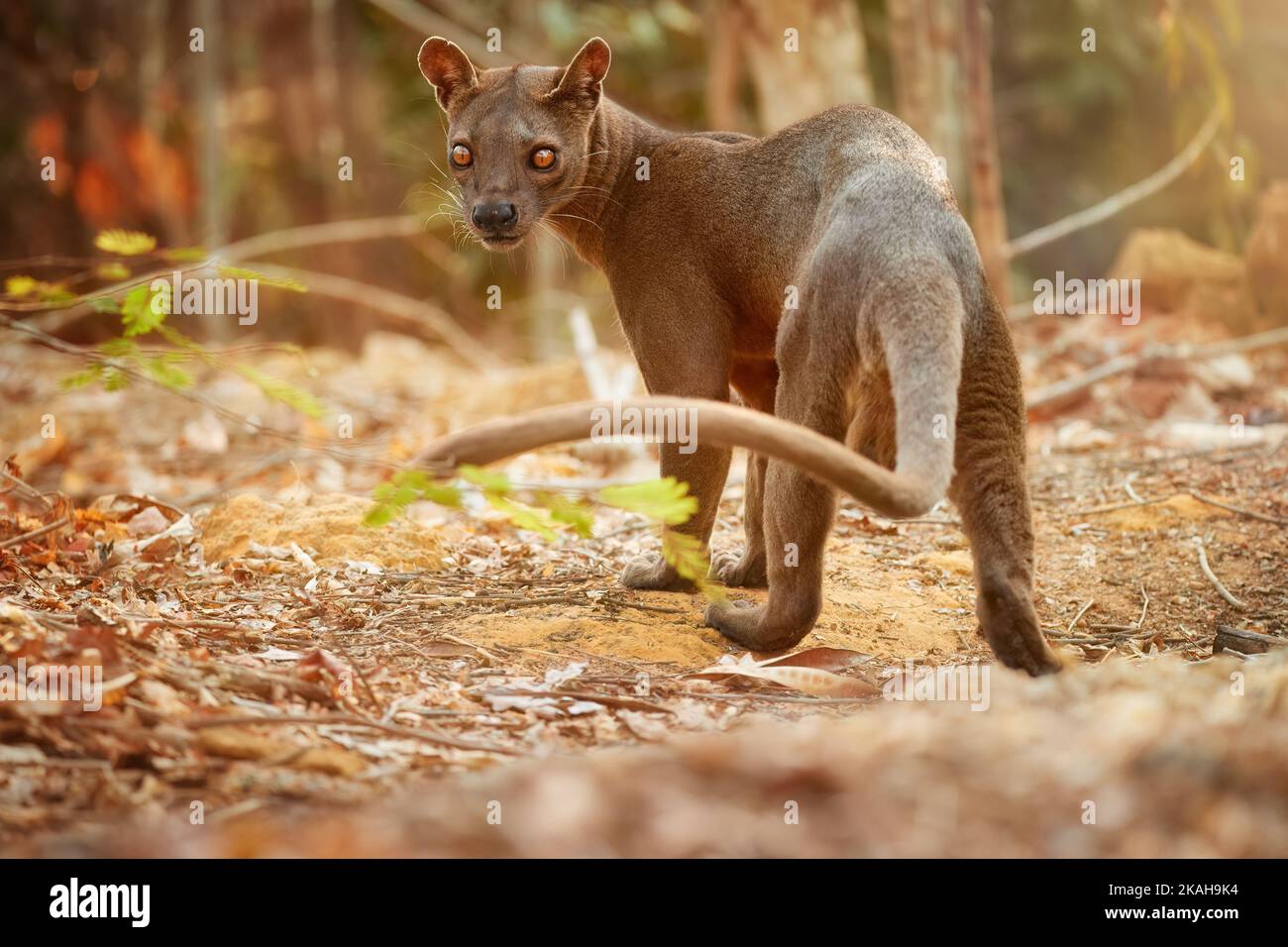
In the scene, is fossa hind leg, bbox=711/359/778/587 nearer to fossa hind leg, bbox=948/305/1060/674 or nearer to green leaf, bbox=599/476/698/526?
fossa hind leg, bbox=948/305/1060/674

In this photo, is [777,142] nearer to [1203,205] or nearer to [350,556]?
[350,556]

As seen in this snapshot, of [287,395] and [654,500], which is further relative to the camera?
[287,395]

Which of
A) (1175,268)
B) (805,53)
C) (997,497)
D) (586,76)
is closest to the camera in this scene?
(997,497)

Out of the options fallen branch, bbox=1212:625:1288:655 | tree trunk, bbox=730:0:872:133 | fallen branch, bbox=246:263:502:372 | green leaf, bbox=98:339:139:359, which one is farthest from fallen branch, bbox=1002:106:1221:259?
green leaf, bbox=98:339:139:359

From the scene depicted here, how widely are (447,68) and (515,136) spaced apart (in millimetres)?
483

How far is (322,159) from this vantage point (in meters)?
12.4

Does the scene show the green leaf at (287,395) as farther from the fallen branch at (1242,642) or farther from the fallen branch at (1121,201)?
the fallen branch at (1121,201)

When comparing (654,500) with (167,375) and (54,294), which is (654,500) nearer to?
(167,375)

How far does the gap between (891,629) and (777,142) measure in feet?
5.54

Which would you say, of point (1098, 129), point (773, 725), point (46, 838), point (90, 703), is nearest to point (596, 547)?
point (773, 725)

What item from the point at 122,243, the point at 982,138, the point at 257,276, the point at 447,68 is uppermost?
the point at 982,138

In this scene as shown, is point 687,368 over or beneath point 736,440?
over

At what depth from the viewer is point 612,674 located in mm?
3557

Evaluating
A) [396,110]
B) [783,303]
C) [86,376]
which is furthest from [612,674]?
[396,110]
